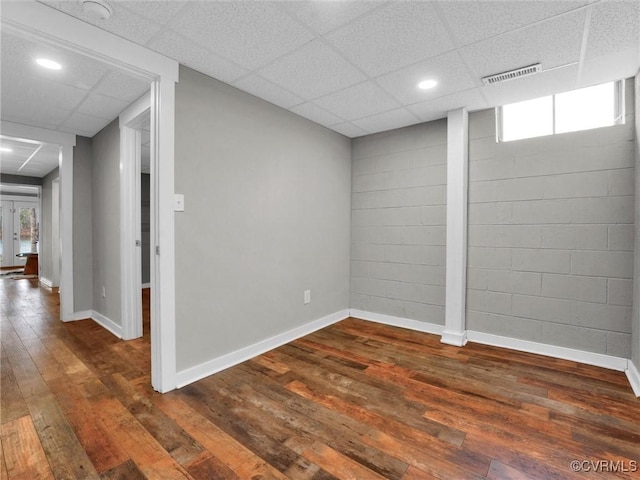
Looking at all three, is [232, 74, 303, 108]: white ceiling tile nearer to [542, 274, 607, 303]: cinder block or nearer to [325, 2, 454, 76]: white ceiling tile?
[325, 2, 454, 76]: white ceiling tile

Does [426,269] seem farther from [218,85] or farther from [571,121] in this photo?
[218,85]

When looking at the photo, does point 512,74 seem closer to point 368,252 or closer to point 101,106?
point 368,252

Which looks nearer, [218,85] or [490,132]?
[218,85]

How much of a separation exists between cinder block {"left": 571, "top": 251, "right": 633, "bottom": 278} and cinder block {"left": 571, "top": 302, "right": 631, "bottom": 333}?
0.28 meters

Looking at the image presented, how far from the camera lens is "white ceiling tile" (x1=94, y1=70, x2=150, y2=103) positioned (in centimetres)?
252

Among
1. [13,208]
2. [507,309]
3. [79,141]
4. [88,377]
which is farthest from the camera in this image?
[13,208]

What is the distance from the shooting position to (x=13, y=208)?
9352mm

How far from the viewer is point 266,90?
2.81m

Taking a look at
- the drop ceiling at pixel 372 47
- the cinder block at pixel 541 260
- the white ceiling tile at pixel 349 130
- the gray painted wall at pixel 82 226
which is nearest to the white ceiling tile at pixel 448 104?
the drop ceiling at pixel 372 47

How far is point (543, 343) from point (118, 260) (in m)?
4.55

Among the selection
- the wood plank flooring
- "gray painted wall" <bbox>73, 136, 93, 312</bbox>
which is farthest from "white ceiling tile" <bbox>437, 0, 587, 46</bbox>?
"gray painted wall" <bbox>73, 136, 93, 312</bbox>

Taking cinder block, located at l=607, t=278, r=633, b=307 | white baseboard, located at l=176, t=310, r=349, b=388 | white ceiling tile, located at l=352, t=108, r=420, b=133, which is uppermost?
white ceiling tile, located at l=352, t=108, r=420, b=133

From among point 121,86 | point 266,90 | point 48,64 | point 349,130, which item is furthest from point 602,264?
point 48,64

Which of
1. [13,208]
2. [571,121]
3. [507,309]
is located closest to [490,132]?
[571,121]
